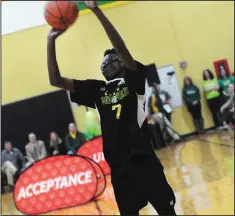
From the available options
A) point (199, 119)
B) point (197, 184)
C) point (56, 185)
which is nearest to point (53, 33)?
point (197, 184)

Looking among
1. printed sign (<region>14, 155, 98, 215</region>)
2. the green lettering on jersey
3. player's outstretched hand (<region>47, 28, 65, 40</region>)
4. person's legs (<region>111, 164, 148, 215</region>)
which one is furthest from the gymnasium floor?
player's outstretched hand (<region>47, 28, 65, 40</region>)

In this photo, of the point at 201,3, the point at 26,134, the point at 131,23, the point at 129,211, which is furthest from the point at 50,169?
the point at 201,3

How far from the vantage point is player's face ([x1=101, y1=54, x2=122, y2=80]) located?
0.61 m

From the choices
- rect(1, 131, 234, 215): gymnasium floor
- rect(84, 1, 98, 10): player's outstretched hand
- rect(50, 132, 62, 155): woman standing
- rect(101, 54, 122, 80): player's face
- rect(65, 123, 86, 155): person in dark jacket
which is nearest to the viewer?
rect(84, 1, 98, 10): player's outstretched hand

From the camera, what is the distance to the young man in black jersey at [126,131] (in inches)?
24.6

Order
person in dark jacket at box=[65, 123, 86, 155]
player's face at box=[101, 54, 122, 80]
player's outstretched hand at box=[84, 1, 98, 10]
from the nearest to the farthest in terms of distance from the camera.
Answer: player's outstretched hand at box=[84, 1, 98, 10]
player's face at box=[101, 54, 122, 80]
person in dark jacket at box=[65, 123, 86, 155]

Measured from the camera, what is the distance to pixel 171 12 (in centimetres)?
1029

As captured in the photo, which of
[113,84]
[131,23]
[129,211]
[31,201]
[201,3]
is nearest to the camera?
[113,84]

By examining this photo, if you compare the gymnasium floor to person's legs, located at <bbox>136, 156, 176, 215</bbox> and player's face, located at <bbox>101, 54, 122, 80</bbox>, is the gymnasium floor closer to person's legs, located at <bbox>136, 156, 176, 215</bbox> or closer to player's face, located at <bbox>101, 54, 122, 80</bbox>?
person's legs, located at <bbox>136, 156, 176, 215</bbox>

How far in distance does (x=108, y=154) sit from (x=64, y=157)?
18.9 ft

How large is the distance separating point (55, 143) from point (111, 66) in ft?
29.9

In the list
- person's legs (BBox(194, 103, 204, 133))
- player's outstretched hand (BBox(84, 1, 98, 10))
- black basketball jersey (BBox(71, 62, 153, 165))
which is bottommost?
person's legs (BBox(194, 103, 204, 133))

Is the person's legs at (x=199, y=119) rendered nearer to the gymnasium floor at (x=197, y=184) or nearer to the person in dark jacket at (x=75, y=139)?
the gymnasium floor at (x=197, y=184)

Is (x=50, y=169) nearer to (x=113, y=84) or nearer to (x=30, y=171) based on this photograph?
(x=30, y=171)
